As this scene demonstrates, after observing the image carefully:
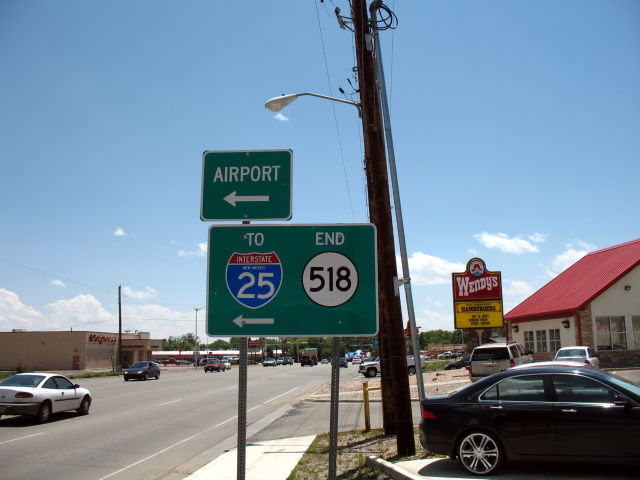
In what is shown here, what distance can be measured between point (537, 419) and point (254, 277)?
4.98 m

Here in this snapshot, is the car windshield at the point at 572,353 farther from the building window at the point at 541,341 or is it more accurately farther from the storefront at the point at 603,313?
the building window at the point at 541,341

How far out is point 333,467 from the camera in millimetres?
3961

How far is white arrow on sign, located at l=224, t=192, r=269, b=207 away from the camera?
4.36 m

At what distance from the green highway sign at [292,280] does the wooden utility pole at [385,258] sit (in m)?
4.88

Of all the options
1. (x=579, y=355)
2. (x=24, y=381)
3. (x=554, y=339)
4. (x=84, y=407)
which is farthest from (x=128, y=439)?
(x=554, y=339)

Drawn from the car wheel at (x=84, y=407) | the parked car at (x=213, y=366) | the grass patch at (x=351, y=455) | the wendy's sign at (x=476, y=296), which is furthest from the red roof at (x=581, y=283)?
the parked car at (x=213, y=366)

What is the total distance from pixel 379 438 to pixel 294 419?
17.6ft

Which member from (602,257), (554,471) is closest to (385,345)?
(554,471)

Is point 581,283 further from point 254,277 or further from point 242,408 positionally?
point 242,408

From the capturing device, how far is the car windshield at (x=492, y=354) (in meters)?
19.9

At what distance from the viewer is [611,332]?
92.4 feet

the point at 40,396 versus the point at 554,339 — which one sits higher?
the point at 554,339

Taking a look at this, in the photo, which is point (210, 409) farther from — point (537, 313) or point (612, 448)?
point (537, 313)

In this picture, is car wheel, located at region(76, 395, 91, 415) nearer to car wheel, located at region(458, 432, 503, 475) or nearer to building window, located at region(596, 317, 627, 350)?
car wheel, located at region(458, 432, 503, 475)
